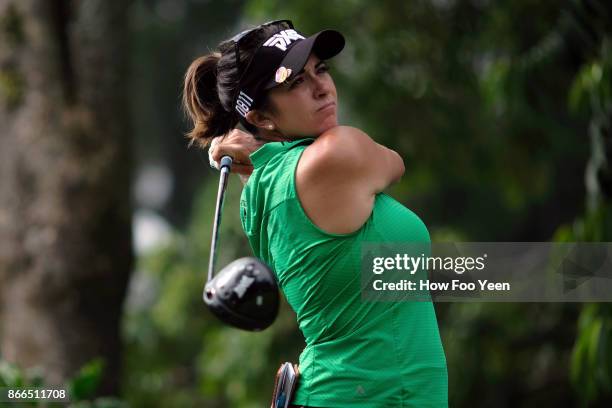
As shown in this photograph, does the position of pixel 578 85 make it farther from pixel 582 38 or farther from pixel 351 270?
pixel 351 270

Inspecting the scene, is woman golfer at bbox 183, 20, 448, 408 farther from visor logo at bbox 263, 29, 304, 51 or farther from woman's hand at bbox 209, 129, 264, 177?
woman's hand at bbox 209, 129, 264, 177

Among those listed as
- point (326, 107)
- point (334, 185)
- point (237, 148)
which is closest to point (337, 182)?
point (334, 185)

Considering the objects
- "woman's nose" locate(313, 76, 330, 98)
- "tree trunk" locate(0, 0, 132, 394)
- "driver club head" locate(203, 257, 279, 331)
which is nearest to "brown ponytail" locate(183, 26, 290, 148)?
"woman's nose" locate(313, 76, 330, 98)

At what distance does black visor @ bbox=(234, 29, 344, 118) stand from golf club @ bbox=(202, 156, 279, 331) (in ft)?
1.57

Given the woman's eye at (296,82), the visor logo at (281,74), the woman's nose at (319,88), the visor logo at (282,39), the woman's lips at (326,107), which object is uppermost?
the visor logo at (282,39)

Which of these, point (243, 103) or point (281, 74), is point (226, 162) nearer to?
point (243, 103)

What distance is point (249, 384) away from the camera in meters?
9.25

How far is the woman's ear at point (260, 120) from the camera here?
3010 millimetres

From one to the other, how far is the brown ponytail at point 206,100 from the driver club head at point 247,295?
654 mm

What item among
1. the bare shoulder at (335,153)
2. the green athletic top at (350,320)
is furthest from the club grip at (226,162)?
the bare shoulder at (335,153)

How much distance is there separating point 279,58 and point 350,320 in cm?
66

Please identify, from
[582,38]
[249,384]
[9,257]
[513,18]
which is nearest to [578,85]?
[582,38]

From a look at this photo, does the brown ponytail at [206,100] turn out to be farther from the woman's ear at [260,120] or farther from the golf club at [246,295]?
the golf club at [246,295]

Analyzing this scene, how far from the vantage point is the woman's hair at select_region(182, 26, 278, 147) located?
3094mm
